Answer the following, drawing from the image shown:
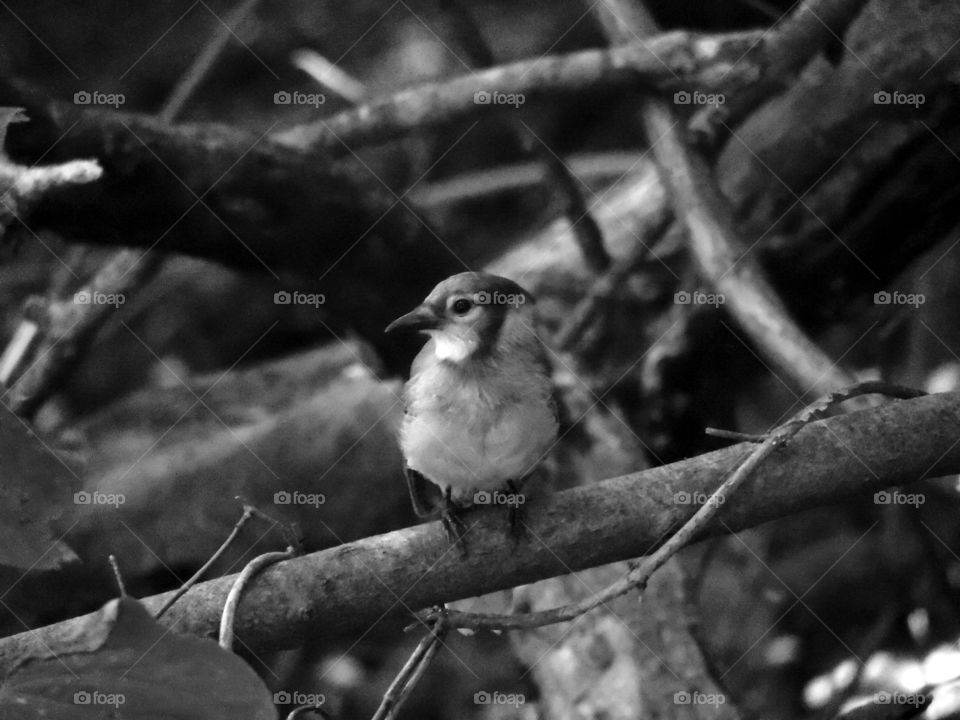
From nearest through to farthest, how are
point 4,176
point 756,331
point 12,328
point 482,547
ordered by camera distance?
point 482,547, point 4,176, point 756,331, point 12,328

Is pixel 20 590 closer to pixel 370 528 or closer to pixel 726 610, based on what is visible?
pixel 370 528

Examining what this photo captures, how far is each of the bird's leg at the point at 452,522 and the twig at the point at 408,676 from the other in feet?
1.14

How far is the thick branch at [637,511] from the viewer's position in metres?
2.51

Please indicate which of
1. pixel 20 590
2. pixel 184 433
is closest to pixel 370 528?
pixel 184 433

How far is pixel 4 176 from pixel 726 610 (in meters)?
3.57

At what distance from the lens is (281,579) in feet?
8.06

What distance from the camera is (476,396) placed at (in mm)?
3180
